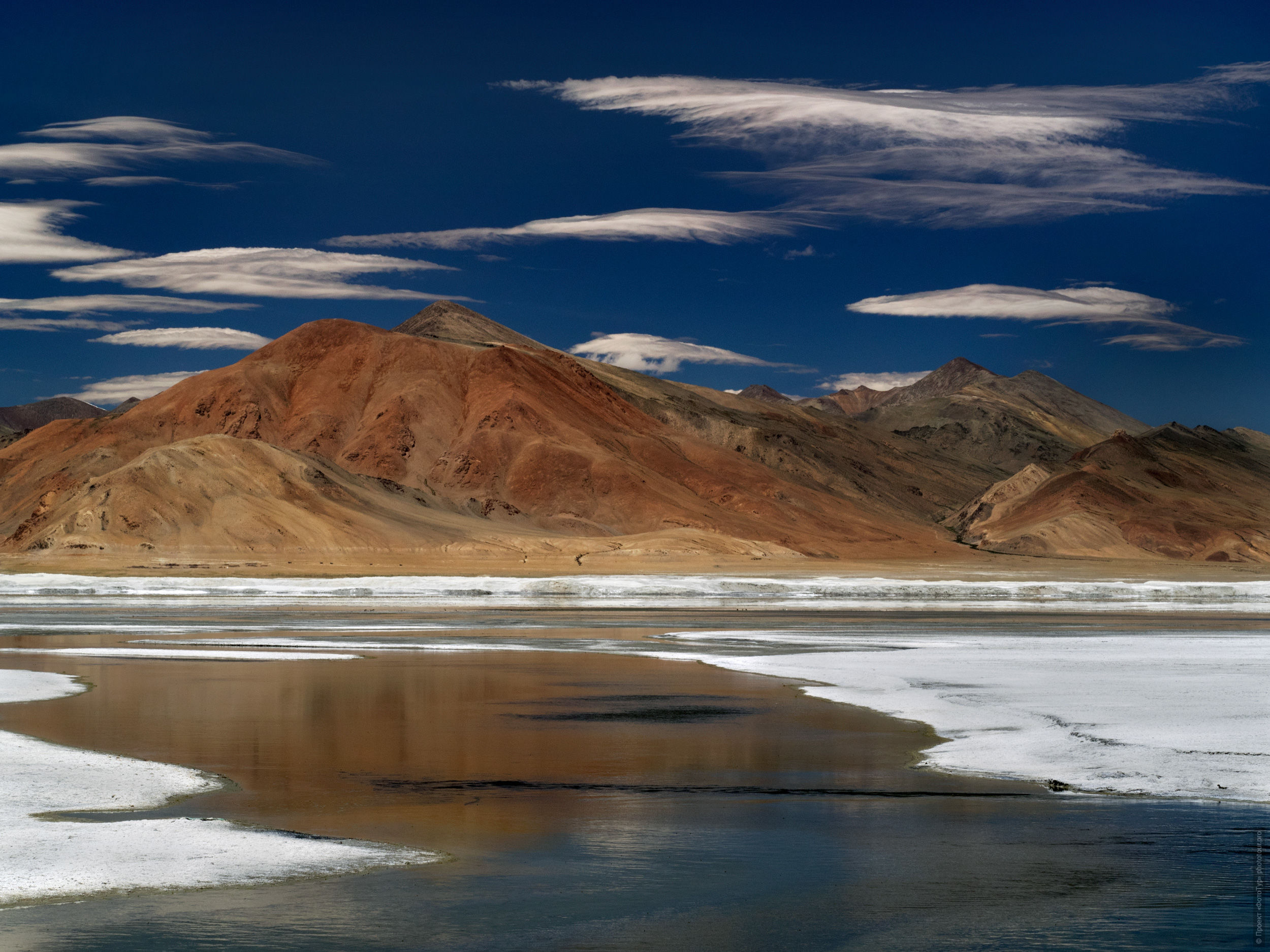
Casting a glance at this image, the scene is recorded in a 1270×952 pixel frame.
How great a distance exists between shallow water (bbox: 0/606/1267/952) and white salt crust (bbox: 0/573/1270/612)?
36996 mm

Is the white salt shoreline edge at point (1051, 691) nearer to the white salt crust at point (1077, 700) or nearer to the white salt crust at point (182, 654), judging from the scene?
the white salt crust at point (1077, 700)

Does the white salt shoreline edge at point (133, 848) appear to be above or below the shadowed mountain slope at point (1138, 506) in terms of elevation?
above

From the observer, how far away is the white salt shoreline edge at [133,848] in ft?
32.0

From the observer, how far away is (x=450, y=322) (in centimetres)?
19950

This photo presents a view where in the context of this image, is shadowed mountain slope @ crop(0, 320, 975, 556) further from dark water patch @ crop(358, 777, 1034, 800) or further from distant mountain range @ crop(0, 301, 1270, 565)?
dark water patch @ crop(358, 777, 1034, 800)

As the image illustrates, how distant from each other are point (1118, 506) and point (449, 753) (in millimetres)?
136394

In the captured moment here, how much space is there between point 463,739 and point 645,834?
623 centimetres

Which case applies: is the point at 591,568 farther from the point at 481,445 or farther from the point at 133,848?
the point at 133,848

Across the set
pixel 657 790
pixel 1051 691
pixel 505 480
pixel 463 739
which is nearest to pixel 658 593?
pixel 1051 691

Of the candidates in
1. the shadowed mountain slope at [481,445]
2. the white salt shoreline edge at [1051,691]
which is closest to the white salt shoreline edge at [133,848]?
the white salt shoreline edge at [1051,691]

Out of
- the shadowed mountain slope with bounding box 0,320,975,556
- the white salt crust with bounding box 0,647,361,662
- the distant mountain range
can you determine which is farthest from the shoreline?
the white salt crust with bounding box 0,647,361,662

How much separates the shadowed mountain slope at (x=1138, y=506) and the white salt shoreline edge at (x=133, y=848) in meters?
123

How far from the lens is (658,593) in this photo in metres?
69.8

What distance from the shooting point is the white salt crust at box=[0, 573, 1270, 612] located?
5966 centimetres
